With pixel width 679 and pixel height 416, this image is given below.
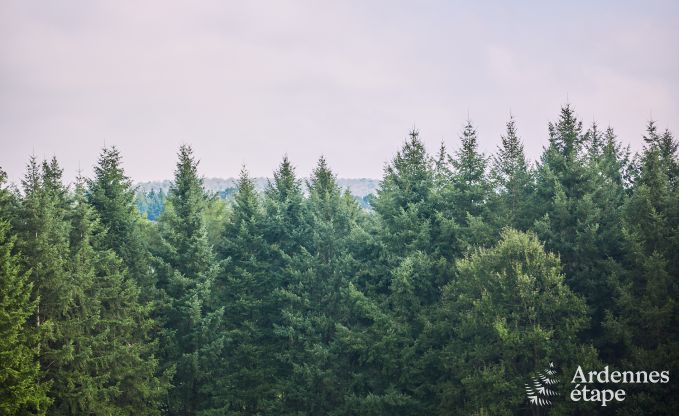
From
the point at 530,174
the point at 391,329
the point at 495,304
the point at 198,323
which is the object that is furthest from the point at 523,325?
the point at 198,323

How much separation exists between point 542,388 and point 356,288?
12005mm

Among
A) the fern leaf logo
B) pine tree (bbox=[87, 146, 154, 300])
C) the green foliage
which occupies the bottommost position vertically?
the fern leaf logo

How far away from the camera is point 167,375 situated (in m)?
30.6

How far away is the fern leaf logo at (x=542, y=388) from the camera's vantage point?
84.8 ft

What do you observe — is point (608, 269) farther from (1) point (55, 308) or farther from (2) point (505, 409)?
(1) point (55, 308)

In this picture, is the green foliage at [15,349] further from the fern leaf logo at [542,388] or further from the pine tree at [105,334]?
the fern leaf logo at [542,388]

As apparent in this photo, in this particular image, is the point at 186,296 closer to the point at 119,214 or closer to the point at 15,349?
the point at 119,214

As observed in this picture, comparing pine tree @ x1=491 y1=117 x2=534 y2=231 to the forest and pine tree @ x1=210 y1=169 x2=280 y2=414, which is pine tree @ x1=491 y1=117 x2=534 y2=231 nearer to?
the forest

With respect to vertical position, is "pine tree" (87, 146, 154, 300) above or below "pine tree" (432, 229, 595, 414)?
above

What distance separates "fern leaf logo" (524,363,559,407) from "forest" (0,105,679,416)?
11.3 inches

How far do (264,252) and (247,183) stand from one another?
5286 millimetres

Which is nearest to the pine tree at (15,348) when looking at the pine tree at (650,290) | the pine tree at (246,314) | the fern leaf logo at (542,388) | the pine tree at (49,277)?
the pine tree at (49,277)

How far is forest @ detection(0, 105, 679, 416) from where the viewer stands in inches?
1016

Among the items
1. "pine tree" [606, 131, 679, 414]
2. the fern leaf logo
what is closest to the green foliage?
the fern leaf logo
